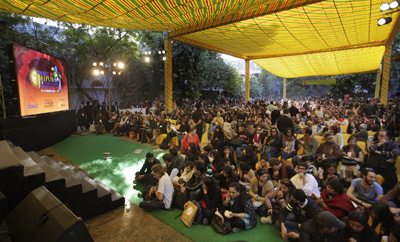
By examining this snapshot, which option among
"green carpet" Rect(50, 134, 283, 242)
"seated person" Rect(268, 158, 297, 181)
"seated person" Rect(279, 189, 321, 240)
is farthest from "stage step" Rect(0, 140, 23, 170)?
"seated person" Rect(268, 158, 297, 181)

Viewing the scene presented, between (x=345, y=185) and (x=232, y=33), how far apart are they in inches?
274

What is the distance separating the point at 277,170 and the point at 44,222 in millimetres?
3524

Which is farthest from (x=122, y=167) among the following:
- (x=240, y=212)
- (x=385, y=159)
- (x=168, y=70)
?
(x=168, y=70)

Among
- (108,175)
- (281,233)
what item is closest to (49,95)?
(108,175)

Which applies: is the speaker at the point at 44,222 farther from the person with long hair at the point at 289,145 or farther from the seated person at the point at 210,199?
the person with long hair at the point at 289,145

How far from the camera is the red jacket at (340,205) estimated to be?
2947mm

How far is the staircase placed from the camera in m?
2.85

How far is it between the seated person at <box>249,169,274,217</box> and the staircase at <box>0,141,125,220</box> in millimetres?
2441

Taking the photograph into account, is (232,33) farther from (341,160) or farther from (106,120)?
(106,120)

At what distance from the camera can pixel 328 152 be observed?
4.81 meters

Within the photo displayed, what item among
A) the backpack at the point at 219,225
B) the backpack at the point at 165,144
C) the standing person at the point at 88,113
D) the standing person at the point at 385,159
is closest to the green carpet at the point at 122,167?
the backpack at the point at 219,225

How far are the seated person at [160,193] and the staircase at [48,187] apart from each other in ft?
2.14

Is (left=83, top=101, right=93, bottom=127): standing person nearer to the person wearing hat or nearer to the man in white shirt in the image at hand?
the man in white shirt

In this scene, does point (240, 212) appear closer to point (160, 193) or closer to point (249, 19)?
point (160, 193)
